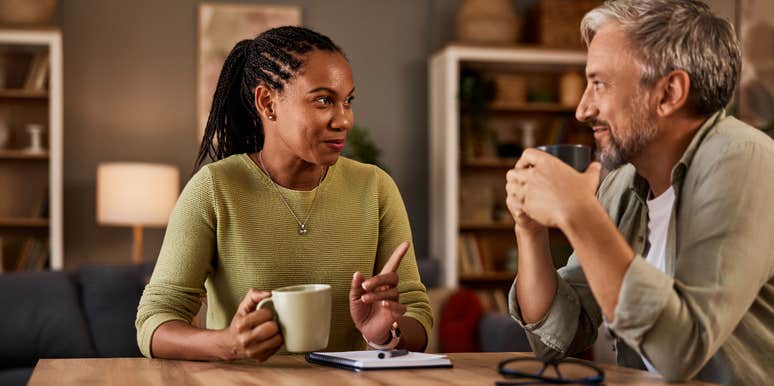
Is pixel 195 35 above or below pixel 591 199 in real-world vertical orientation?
above

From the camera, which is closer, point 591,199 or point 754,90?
point 591,199

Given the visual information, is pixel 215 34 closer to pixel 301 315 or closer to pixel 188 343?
pixel 188 343

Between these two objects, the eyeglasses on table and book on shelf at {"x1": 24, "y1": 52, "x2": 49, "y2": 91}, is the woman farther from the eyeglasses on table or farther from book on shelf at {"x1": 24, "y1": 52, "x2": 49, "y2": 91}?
book on shelf at {"x1": 24, "y1": 52, "x2": 49, "y2": 91}

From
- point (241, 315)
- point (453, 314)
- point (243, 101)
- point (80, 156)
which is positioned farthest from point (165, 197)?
point (241, 315)

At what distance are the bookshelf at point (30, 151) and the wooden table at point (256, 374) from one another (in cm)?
424

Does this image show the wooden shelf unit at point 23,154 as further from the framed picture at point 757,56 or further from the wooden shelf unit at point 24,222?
the framed picture at point 757,56

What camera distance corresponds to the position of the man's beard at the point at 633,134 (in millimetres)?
1520

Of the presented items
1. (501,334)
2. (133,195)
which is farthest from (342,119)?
(133,195)

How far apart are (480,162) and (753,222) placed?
4730 millimetres

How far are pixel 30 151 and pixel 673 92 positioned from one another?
4.75 meters

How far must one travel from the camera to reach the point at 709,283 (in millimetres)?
1335

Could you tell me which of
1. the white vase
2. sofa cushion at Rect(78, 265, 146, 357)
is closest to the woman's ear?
sofa cushion at Rect(78, 265, 146, 357)

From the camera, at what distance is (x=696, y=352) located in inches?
51.4

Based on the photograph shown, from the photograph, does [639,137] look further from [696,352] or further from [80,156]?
[80,156]
